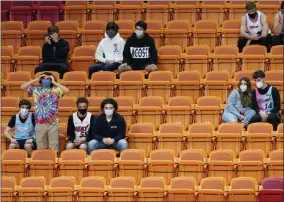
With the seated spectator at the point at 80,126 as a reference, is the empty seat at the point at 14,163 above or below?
below

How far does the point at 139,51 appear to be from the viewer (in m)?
17.5

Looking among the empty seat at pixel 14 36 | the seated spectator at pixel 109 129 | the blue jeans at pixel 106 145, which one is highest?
the empty seat at pixel 14 36

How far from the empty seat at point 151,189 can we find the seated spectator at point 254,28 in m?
3.13

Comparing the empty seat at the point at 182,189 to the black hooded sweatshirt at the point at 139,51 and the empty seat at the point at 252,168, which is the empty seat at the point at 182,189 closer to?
the empty seat at the point at 252,168

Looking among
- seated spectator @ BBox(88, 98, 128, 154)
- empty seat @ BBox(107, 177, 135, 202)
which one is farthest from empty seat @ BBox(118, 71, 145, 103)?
empty seat @ BBox(107, 177, 135, 202)

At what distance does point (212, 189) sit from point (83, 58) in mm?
3533

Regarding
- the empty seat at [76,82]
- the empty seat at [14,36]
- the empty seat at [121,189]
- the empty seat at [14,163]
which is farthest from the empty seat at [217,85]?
the empty seat at [14,36]

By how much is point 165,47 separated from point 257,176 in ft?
9.02

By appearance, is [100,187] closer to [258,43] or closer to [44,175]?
[44,175]

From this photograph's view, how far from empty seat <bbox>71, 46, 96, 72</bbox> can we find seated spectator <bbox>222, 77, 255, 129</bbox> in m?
2.25

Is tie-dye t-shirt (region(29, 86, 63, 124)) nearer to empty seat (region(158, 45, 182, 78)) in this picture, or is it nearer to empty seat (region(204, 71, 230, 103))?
empty seat (region(158, 45, 182, 78))

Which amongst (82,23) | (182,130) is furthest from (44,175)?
(82,23)

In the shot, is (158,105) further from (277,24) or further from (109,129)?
(277,24)

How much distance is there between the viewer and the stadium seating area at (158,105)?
15391 mm
